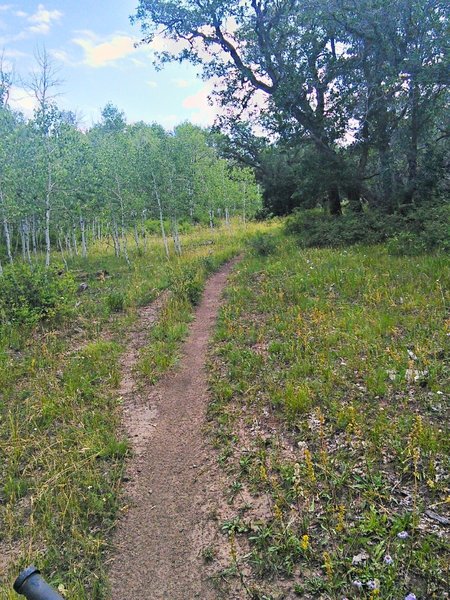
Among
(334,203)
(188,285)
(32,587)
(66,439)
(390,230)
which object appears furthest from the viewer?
(334,203)

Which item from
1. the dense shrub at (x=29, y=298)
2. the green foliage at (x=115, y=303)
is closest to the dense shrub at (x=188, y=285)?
the green foliage at (x=115, y=303)

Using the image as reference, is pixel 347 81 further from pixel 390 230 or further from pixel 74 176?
pixel 74 176

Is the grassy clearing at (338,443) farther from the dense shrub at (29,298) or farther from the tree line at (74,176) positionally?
the tree line at (74,176)

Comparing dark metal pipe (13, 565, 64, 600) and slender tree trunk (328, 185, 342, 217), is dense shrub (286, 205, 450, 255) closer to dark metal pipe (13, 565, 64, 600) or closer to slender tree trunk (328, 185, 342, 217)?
slender tree trunk (328, 185, 342, 217)

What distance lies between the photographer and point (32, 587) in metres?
1.88

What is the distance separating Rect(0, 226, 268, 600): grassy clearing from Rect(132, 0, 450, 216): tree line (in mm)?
12150

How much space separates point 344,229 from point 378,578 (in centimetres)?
1662

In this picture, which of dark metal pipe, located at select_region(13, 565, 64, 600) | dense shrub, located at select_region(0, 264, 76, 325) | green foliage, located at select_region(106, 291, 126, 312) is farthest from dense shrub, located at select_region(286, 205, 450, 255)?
dark metal pipe, located at select_region(13, 565, 64, 600)

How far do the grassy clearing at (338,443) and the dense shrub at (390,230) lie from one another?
373 cm

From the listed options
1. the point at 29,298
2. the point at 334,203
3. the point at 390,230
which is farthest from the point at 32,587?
the point at 334,203

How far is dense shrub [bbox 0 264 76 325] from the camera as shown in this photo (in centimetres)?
1003

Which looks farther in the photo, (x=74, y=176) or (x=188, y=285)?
(x=74, y=176)

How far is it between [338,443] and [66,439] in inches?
150

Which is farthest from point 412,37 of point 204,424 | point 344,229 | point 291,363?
point 204,424
